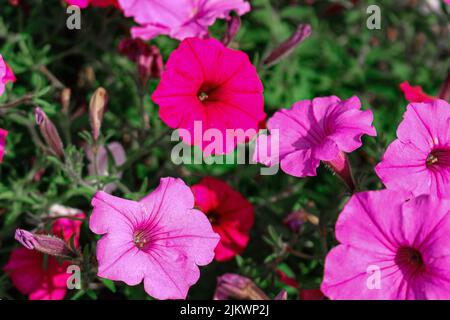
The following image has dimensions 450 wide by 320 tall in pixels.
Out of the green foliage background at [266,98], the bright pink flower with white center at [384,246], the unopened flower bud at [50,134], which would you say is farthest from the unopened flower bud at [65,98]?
the bright pink flower with white center at [384,246]

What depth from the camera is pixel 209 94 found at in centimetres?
157

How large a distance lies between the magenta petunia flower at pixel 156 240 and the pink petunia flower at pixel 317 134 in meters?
0.24

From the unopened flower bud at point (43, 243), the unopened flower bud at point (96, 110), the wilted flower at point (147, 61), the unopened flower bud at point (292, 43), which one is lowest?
the unopened flower bud at point (43, 243)

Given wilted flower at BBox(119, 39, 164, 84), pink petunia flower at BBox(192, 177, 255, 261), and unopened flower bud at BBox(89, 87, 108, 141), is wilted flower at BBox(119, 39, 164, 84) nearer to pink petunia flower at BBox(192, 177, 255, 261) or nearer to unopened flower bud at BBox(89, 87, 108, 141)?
unopened flower bud at BBox(89, 87, 108, 141)

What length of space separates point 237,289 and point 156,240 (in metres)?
0.30

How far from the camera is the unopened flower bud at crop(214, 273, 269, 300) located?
154cm

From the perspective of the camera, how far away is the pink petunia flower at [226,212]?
1.66 m

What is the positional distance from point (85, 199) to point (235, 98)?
23.6 inches

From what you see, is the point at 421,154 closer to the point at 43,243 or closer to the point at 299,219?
the point at 299,219

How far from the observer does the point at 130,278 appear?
49.8 inches

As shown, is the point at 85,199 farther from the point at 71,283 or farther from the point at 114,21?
the point at 114,21

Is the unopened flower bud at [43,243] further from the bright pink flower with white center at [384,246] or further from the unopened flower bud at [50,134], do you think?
the bright pink flower with white center at [384,246]

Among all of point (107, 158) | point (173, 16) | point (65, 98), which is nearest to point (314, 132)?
point (173, 16)
